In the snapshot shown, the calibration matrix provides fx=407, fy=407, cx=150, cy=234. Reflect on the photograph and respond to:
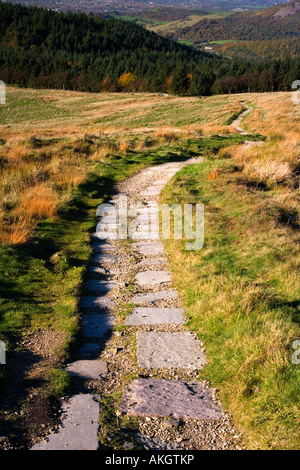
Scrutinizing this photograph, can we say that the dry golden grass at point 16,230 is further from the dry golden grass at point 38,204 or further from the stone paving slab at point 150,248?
the stone paving slab at point 150,248

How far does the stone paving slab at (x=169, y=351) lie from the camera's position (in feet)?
13.9

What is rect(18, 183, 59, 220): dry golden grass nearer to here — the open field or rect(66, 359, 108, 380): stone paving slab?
the open field

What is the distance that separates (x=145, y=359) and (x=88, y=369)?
61 cm

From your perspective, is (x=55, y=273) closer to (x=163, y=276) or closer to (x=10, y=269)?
(x=10, y=269)

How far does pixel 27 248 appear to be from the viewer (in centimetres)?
688

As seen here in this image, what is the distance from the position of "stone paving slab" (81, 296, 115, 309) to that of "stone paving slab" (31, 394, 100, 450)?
75.4 inches

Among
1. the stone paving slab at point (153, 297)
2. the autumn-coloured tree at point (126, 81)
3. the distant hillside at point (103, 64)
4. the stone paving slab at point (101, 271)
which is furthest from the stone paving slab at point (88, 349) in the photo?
the autumn-coloured tree at point (126, 81)

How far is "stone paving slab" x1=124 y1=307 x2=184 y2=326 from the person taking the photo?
200 inches

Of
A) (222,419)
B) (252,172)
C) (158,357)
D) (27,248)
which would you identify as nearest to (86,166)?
(252,172)

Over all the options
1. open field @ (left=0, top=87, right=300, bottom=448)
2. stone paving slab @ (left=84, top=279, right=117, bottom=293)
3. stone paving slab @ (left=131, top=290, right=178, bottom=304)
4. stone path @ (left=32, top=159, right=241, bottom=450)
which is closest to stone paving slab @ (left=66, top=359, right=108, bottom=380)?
stone path @ (left=32, top=159, right=241, bottom=450)

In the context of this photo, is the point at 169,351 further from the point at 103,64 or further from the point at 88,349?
the point at 103,64

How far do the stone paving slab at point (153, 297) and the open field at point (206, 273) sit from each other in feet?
0.86
